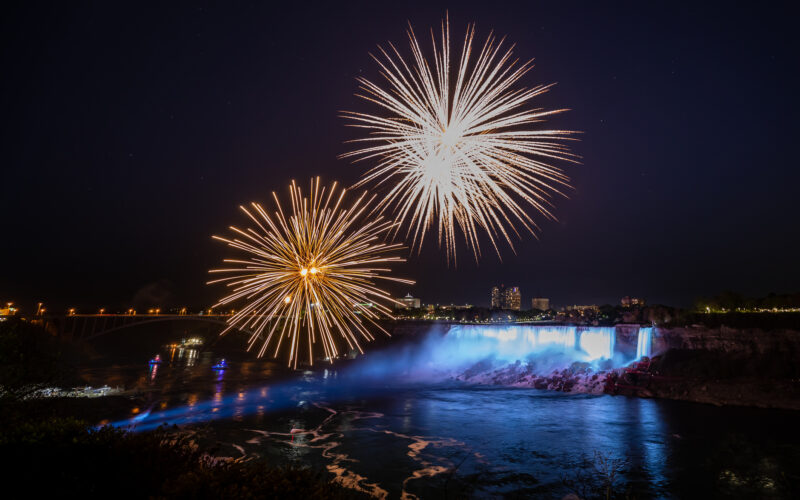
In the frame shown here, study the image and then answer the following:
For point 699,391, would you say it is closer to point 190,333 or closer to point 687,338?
point 687,338

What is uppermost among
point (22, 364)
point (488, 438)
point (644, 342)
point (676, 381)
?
point (644, 342)

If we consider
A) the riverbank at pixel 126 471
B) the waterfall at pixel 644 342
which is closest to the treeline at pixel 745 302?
the waterfall at pixel 644 342

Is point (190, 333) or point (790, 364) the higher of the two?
point (790, 364)

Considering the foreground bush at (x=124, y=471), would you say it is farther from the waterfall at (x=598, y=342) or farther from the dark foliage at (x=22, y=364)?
the waterfall at (x=598, y=342)

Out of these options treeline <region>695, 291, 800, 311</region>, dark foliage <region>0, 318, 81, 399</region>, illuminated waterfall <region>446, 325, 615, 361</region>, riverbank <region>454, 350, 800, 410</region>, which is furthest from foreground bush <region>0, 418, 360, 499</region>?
treeline <region>695, 291, 800, 311</region>

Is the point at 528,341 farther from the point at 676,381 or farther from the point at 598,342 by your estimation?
the point at 676,381

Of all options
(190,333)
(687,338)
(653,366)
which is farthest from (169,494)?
(190,333)

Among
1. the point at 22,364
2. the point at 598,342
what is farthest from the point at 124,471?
the point at 598,342
